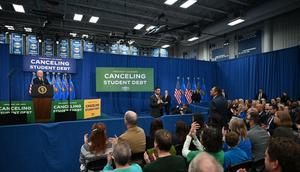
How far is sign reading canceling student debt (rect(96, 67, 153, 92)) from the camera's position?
1074cm

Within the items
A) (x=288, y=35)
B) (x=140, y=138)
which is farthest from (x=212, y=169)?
(x=288, y=35)

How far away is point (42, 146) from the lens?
12.9 ft

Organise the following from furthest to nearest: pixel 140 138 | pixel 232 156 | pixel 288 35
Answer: pixel 288 35
pixel 140 138
pixel 232 156

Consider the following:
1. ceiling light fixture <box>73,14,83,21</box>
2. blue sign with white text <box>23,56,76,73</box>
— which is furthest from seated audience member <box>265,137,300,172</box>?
ceiling light fixture <box>73,14,83,21</box>

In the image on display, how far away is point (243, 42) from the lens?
45.1 ft

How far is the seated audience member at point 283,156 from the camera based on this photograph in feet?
4.30

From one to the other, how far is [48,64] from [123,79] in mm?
3503

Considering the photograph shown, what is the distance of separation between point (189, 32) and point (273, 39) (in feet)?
17.4

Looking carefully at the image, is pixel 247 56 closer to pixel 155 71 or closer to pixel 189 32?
pixel 189 32

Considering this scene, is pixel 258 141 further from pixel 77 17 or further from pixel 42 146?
pixel 77 17

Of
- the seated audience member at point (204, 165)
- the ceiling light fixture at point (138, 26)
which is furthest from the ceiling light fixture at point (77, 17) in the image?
the seated audience member at point (204, 165)

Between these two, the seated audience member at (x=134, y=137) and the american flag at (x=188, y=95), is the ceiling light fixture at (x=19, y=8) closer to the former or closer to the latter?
the american flag at (x=188, y=95)

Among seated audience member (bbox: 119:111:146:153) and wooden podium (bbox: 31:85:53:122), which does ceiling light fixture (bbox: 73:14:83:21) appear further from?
seated audience member (bbox: 119:111:146:153)

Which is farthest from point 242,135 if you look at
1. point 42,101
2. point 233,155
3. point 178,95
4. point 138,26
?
point 138,26
